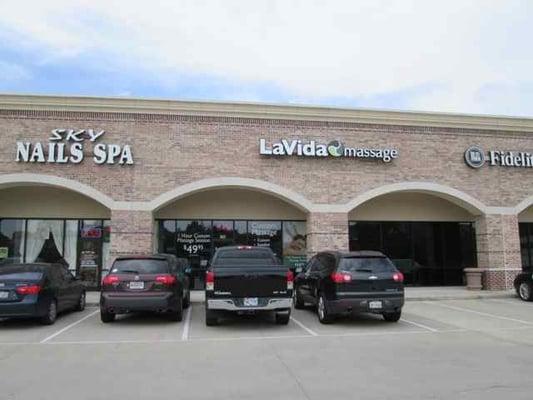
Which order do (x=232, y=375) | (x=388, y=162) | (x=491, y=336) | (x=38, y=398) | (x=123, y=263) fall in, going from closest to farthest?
(x=38, y=398)
(x=232, y=375)
(x=491, y=336)
(x=123, y=263)
(x=388, y=162)

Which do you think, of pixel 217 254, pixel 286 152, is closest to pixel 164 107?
pixel 286 152

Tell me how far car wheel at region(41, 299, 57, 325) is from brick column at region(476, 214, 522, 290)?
16.0 meters

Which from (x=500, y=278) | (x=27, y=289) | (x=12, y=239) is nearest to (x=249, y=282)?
(x=27, y=289)

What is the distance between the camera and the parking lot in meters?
6.77

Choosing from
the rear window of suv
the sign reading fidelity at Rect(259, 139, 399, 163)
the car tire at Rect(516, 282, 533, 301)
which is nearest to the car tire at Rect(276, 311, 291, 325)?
the rear window of suv

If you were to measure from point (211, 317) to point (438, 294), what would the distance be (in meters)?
10.5

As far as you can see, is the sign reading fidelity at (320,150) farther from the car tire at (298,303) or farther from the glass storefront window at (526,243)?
the glass storefront window at (526,243)

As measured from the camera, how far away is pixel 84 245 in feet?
70.1

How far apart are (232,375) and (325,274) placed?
6.09 metres

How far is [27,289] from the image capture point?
12336 mm

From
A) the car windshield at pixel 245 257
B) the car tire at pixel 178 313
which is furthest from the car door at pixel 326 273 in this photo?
the car tire at pixel 178 313

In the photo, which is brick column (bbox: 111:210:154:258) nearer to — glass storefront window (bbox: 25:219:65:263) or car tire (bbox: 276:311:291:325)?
glass storefront window (bbox: 25:219:65:263)

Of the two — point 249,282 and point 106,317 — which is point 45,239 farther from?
point 249,282

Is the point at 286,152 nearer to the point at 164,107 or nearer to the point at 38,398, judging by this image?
the point at 164,107
